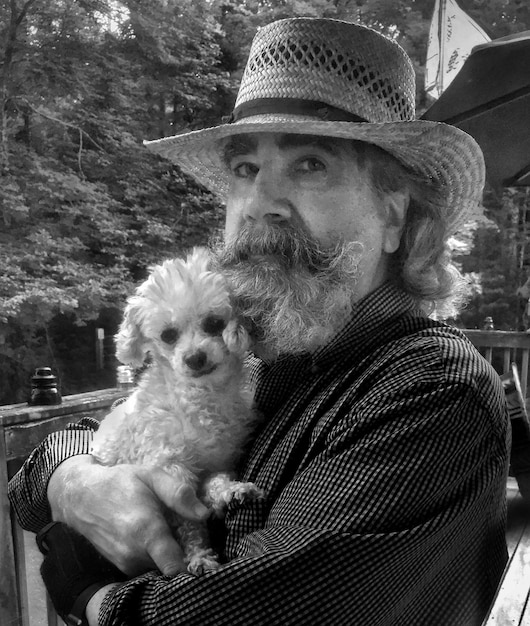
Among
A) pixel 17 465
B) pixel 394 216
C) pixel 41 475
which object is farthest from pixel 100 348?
pixel 394 216

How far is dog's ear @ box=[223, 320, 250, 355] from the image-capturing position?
1.12m

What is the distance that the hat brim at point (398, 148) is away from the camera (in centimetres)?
108

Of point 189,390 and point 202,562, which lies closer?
point 202,562

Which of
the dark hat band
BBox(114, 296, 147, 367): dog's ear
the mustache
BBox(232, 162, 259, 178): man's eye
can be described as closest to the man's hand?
BBox(114, 296, 147, 367): dog's ear

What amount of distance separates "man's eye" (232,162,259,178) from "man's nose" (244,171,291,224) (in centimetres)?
6

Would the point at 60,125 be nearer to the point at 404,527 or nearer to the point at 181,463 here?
the point at 181,463

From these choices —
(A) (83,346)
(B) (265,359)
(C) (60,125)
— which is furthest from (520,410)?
(C) (60,125)

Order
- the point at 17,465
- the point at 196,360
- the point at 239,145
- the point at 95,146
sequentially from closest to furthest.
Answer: the point at 196,360 < the point at 239,145 < the point at 17,465 < the point at 95,146

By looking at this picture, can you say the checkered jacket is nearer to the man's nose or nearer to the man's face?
the man's face

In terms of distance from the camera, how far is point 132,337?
124 cm

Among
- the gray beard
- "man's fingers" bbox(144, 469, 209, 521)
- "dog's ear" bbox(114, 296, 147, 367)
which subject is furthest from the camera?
"dog's ear" bbox(114, 296, 147, 367)

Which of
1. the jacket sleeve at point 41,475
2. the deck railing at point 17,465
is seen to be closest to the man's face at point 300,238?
the jacket sleeve at point 41,475

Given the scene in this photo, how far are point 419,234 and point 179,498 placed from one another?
753 millimetres

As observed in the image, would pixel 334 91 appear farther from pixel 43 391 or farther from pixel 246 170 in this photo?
pixel 43 391
